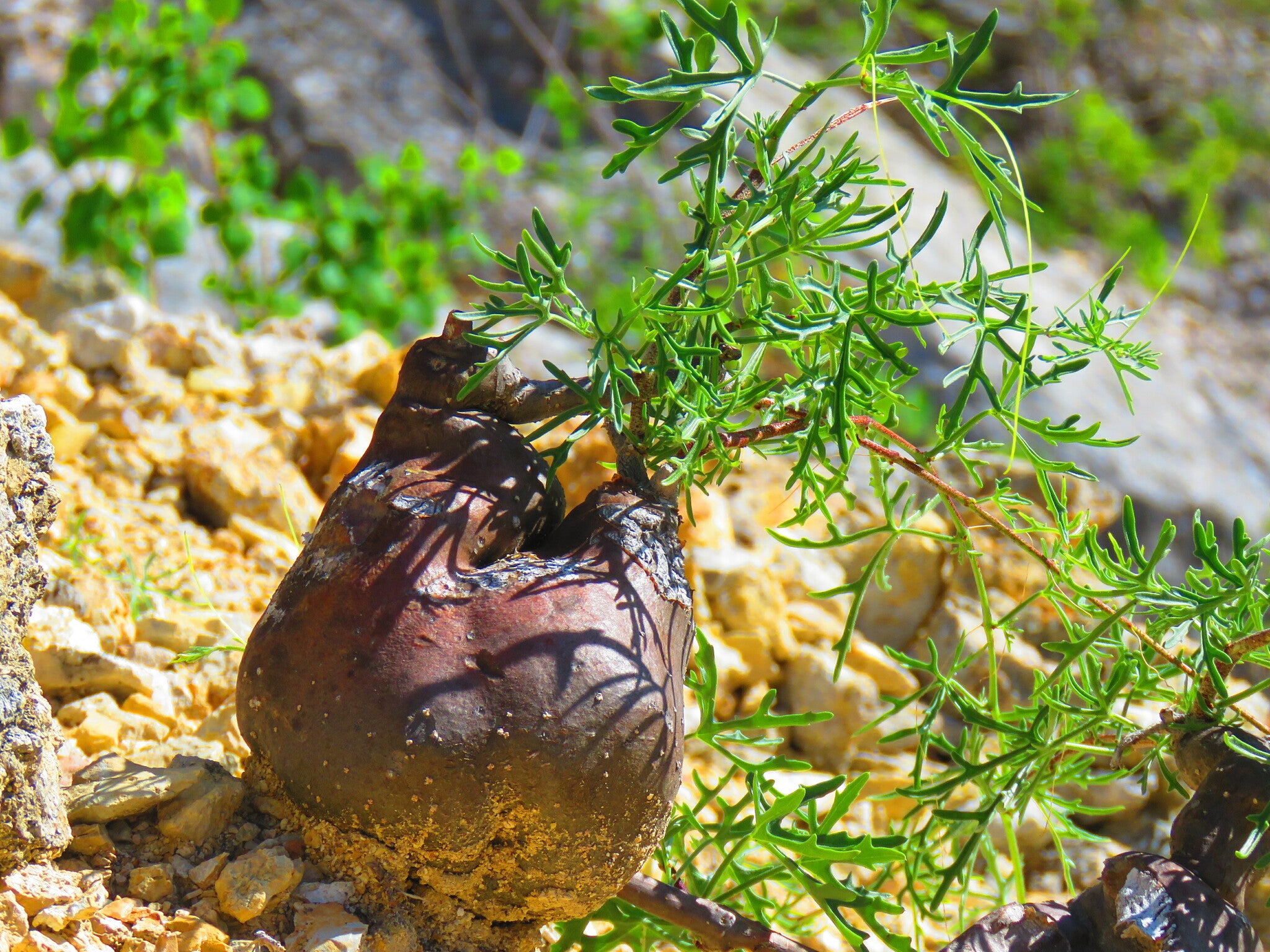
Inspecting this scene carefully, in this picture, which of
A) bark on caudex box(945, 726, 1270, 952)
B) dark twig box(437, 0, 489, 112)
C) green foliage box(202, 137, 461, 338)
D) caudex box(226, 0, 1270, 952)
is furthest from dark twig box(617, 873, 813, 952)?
dark twig box(437, 0, 489, 112)

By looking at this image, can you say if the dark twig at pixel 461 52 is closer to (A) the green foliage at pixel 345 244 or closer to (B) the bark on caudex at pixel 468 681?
(A) the green foliage at pixel 345 244

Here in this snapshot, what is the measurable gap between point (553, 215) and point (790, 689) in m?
3.14

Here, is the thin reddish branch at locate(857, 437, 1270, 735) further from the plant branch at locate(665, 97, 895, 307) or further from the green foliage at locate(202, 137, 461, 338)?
the green foliage at locate(202, 137, 461, 338)

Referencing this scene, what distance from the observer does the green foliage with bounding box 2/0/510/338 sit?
10.4ft

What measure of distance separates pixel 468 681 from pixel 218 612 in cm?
65

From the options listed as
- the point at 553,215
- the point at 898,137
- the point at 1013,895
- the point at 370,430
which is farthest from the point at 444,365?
the point at 898,137

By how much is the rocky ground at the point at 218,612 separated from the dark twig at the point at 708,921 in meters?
0.30

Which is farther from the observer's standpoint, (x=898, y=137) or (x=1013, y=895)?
(x=898, y=137)

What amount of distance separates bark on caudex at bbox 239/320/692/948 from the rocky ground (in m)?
0.07

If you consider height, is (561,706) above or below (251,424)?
above

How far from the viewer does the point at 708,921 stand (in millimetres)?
1312

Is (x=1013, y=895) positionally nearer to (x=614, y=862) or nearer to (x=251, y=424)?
(x=614, y=862)

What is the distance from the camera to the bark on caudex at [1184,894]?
1245 mm

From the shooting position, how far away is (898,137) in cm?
532
